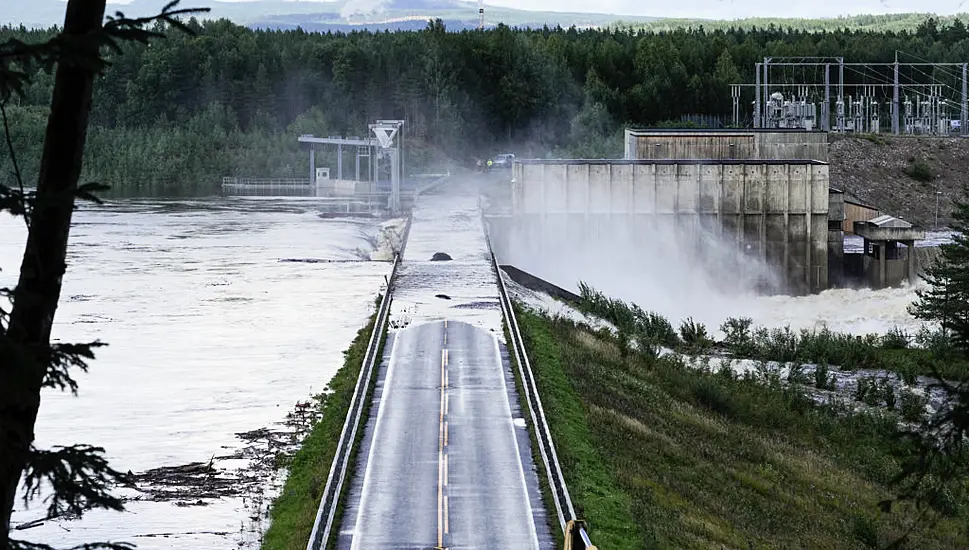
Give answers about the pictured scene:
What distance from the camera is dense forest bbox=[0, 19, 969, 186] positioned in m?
170

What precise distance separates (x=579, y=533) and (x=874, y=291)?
69257mm

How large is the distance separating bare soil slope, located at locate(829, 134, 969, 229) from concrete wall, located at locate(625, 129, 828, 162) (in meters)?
14.0

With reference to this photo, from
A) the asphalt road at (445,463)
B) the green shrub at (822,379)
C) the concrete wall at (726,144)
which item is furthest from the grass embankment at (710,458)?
the concrete wall at (726,144)

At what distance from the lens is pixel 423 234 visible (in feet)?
267

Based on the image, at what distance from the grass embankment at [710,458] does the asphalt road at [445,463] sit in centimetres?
127

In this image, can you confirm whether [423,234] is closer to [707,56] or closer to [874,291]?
[874,291]

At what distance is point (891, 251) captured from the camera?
291 ft

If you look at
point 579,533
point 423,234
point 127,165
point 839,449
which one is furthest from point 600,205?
point 127,165

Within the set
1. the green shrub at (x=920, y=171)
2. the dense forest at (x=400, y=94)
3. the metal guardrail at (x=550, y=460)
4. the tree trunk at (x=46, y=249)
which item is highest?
the dense forest at (x=400, y=94)

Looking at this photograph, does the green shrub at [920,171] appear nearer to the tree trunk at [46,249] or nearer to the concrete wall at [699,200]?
the concrete wall at [699,200]

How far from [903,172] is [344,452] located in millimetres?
101082

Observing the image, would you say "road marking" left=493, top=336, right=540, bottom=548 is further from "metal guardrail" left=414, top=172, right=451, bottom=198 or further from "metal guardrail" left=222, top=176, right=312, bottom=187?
"metal guardrail" left=222, top=176, right=312, bottom=187

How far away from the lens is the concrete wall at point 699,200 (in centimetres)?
9000

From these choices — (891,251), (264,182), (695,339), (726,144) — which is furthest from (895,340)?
(264,182)
